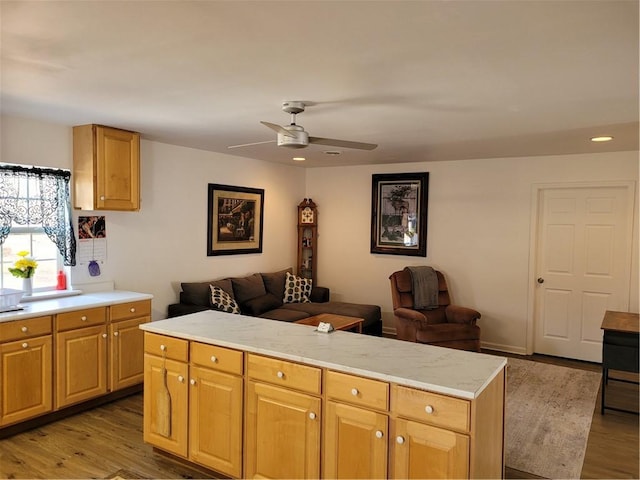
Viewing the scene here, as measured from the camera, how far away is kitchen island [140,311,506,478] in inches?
80.1

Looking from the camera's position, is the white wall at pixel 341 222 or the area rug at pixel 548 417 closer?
the area rug at pixel 548 417

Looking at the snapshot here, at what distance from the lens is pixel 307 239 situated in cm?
712

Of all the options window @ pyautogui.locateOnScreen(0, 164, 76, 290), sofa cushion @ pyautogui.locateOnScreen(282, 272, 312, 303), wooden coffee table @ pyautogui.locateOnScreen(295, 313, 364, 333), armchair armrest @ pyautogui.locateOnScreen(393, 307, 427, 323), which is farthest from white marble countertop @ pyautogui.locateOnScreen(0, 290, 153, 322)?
armchair armrest @ pyautogui.locateOnScreen(393, 307, 427, 323)

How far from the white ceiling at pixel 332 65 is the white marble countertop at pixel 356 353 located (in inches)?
58.6

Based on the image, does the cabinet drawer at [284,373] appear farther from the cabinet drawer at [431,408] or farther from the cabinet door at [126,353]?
the cabinet door at [126,353]

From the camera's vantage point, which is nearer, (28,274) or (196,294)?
(28,274)

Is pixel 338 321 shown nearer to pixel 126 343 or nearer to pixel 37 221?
pixel 126 343

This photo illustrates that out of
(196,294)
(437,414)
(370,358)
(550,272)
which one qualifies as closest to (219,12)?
(370,358)

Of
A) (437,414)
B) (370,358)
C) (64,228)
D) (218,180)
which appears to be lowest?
(437,414)

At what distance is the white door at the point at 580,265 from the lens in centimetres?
517

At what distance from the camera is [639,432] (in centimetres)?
359

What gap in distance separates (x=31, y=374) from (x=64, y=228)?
4.21ft

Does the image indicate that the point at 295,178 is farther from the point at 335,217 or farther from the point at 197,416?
the point at 197,416

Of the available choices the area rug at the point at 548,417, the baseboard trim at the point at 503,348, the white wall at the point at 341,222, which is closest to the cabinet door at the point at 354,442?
the area rug at the point at 548,417
